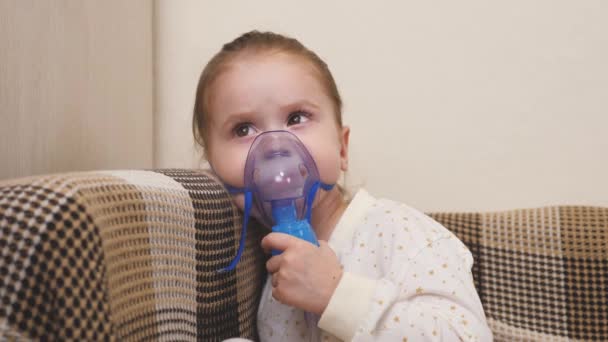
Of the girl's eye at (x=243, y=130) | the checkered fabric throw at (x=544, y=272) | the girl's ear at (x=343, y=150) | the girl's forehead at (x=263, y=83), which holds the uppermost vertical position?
the girl's forehead at (x=263, y=83)

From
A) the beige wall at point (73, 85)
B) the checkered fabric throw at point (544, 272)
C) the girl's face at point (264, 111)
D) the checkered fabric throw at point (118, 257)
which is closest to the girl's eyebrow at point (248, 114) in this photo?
the girl's face at point (264, 111)

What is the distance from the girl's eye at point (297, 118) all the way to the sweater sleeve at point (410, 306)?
26 cm

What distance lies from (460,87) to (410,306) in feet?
2.13

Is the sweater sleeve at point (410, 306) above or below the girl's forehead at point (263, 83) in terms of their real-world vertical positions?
below

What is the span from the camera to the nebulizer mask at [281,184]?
25.4 inches

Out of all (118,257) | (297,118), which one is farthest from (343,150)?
(118,257)

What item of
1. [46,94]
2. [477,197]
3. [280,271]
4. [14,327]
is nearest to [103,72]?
[46,94]

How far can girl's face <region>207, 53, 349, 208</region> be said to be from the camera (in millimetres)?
716

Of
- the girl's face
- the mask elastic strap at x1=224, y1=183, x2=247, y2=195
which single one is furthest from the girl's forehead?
the mask elastic strap at x1=224, y1=183, x2=247, y2=195

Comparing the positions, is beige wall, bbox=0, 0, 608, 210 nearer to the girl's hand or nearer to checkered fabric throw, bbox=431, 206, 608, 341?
checkered fabric throw, bbox=431, 206, 608, 341

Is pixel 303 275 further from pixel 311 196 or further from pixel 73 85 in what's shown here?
pixel 73 85

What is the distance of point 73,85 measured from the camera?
789mm

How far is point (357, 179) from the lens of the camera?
45.3 inches

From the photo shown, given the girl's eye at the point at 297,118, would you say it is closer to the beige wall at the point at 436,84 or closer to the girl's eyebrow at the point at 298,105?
the girl's eyebrow at the point at 298,105
